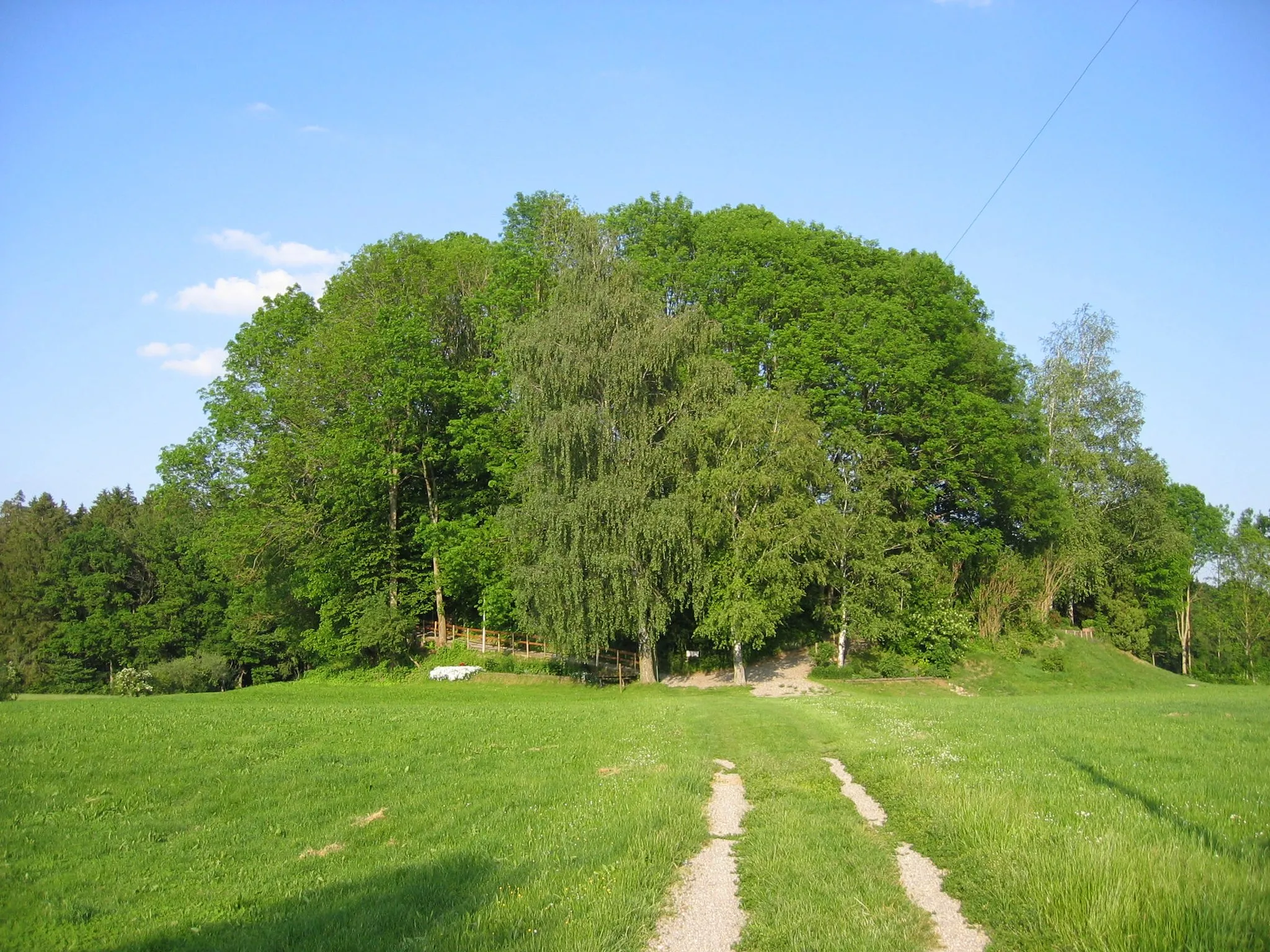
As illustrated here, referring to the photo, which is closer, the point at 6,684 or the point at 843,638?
the point at 6,684

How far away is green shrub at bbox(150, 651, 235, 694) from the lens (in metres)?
52.8

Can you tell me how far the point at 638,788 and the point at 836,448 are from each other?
29.3 metres

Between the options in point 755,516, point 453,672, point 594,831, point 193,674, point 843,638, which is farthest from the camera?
point 193,674

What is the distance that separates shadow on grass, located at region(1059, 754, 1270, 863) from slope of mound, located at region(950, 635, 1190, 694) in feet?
92.0

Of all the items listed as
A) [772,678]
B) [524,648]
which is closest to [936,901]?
[772,678]

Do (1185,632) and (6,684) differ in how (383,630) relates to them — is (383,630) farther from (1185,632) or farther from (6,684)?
(1185,632)

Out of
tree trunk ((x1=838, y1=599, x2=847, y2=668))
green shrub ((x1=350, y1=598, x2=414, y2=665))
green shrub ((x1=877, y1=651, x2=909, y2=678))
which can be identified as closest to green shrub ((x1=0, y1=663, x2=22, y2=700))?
green shrub ((x1=350, y1=598, x2=414, y2=665))

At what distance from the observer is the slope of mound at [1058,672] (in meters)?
38.0

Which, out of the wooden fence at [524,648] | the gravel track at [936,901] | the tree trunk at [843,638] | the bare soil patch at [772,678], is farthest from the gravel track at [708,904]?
the wooden fence at [524,648]

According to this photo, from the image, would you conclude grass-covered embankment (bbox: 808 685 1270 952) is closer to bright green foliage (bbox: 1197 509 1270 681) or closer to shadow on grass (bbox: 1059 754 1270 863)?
shadow on grass (bbox: 1059 754 1270 863)

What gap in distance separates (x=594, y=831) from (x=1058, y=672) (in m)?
39.5

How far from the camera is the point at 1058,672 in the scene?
41125mm

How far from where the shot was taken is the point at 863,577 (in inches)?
1391

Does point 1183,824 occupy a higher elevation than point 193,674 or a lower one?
higher
